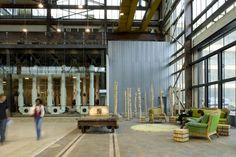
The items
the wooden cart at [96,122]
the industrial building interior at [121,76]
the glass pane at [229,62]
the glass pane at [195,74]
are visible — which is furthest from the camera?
the glass pane at [195,74]

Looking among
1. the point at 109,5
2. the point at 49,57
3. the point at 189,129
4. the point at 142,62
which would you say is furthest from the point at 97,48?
the point at 189,129

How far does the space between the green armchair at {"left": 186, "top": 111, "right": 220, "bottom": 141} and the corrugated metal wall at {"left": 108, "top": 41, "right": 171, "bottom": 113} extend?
44.7 ft

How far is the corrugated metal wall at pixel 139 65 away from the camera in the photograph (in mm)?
23641

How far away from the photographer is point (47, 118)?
1841 centimetres

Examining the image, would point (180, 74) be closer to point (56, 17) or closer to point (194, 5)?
point (194, 5)

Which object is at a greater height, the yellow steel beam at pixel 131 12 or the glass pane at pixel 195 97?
the yellow steel beam at pixel 131 12

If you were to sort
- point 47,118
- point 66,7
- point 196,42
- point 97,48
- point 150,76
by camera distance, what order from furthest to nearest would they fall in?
point 66,7
point 150,76
point 97,48
point 47,118
point 196,42

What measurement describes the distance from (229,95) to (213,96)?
1856 mm

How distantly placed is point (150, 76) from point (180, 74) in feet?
12.5

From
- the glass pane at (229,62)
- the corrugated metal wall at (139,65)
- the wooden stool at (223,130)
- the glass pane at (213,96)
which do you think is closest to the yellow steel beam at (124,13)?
the corrugated metal wall at (139,65)

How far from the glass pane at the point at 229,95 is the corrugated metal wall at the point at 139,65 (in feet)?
31.0

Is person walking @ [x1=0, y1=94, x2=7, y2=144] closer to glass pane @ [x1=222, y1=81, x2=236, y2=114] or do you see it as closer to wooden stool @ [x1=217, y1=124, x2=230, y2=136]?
wooden stool @ [x1=217, y1=124, x2=230, y2=136]

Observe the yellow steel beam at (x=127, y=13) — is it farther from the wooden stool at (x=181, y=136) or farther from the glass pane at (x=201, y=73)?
the wooden stool at (x=181, y=136)

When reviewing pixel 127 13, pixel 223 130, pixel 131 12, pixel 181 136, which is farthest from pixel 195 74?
pixel 181 136
